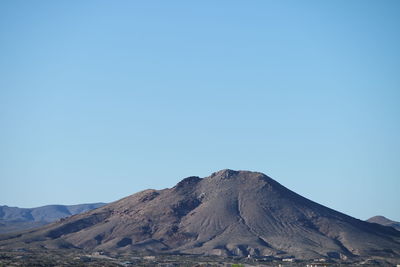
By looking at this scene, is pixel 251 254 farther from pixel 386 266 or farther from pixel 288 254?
pixel 386 266

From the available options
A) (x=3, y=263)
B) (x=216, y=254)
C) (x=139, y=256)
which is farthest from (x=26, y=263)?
(x=216, y=254)

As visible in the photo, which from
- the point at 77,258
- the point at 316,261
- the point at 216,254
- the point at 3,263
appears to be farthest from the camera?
the point at 216,254

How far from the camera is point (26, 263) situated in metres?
137

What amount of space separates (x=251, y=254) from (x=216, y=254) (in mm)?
10344

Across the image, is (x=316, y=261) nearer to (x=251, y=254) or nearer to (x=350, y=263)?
(x=350, y=263)

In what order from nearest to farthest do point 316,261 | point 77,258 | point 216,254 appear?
point 77,258, point 316,261, point 216,254

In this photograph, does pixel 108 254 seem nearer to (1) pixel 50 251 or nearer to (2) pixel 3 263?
(1) pixel 50 251

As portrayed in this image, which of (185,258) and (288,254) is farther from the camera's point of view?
(288,254)

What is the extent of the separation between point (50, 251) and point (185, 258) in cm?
4106

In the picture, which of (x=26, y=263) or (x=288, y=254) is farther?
(x=288, y=254)

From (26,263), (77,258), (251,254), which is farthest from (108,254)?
(26,263)

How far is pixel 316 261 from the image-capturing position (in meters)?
181

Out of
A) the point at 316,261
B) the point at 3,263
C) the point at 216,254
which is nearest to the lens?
the point at 3,263

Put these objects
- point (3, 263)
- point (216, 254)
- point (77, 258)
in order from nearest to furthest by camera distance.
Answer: point (3, 263) → point (77, 258) → point (216, 254)
